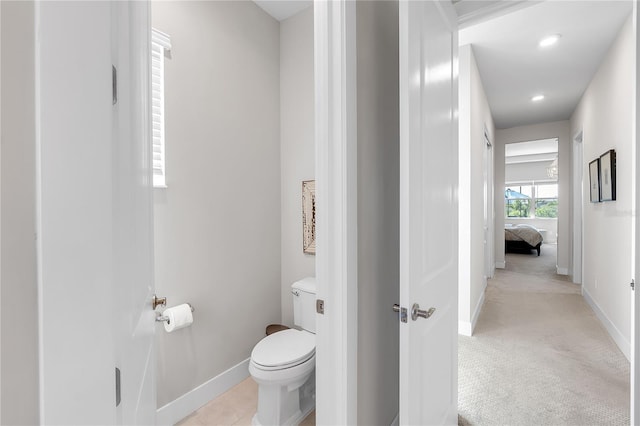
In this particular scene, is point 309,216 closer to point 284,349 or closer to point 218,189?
point 218,189

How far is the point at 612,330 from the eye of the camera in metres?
2.73

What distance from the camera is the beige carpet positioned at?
5.80ft

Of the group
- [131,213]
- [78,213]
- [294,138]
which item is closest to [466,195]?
[294,138]

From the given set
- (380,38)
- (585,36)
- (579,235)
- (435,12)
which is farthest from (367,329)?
(579,235)

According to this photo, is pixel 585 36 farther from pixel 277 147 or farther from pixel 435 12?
pixel 277 147

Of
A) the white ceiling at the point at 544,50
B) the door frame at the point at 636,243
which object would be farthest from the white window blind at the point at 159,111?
the door frame at the point at 636,243

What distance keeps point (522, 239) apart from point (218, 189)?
7523 millimetres

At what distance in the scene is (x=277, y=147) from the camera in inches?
94.8

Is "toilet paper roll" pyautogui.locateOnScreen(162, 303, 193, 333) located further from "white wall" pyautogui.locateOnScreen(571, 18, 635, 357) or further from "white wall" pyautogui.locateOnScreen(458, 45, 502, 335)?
"white wall" pyautogui.locateOnScreen(571, 18, 635, 357)

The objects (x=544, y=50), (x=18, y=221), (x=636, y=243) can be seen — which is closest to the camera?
(x=18, y=221)

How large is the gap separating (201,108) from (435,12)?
1.39 m

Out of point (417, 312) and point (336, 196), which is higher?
point (336, 196)

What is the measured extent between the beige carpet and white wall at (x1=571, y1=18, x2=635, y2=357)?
243 mm

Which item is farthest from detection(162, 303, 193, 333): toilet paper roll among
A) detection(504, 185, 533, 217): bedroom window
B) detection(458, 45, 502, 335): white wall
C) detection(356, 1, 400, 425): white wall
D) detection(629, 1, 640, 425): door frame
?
detection(504, 185, 533, 217): bedroom window
